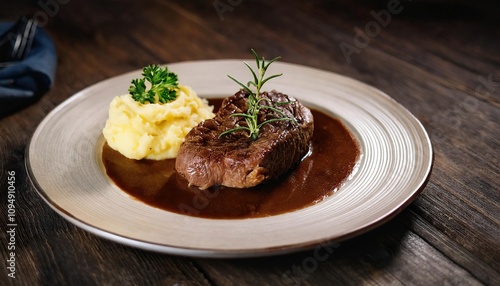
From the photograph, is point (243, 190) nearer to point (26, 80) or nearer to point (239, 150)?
point (239, 150)

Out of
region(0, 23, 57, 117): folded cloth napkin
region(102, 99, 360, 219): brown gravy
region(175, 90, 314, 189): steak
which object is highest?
region(175, 90, 314, 189): steak

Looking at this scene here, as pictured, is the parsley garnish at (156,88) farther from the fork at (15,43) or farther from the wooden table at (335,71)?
the fork at (15,43)

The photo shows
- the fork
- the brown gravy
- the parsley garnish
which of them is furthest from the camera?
the fork

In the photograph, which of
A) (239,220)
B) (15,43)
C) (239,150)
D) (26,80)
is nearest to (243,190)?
(239,150)

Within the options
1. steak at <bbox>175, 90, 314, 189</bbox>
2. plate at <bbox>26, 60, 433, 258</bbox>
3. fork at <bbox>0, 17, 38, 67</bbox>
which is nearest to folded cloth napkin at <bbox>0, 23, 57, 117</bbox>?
fork at <bbox>0, 17, 38, 67</bbox>

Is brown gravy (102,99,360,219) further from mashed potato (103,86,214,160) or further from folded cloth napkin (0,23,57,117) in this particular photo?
folded cloth napkin (0,23,57,117)

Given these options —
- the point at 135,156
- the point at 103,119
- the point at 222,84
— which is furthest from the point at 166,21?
the point at 135,156
